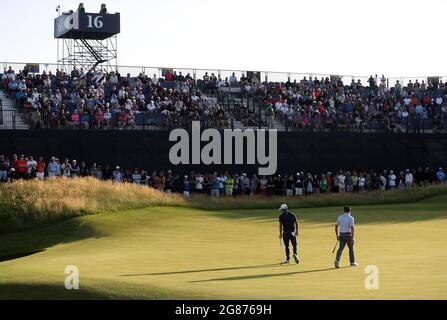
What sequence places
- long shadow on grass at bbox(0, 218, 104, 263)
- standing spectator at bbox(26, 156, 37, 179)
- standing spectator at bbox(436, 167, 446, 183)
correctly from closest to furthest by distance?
long shadow on grass at bbox(0, 218, 104, 263)
standing spectator at bbox(26, 156, 37, 179)
standing spectator at bbox(436, 167, 446, 183)

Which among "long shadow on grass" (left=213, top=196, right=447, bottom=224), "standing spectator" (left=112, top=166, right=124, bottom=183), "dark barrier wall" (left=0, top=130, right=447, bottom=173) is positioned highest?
"dark barrier wall" (left=0, top=130, right=447, bottom=173)

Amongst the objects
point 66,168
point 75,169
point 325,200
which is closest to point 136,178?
point 75,169

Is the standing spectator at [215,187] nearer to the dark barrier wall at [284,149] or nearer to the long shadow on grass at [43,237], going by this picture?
the dark barrier wall at [284,149]

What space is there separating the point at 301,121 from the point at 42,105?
15554mm

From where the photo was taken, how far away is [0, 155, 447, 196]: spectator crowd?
43719mm

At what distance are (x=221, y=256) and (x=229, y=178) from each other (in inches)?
810

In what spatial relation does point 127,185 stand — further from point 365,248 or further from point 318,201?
point 365,248

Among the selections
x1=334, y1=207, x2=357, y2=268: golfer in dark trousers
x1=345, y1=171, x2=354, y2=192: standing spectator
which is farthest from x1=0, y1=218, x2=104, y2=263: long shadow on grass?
x1=345, y1=171, x2=354, y2=192: standing spectator

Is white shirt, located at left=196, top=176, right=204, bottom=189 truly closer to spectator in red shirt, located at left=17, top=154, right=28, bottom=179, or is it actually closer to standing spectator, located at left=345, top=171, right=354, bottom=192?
standing spectator, located at left=345, top=171, right=354, bottom=192

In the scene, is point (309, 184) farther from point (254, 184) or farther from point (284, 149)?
point (284, 149)

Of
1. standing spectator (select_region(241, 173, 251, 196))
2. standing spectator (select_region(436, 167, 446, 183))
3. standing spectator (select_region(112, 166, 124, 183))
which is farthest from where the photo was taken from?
standing spectator (select_region(436, 167, 446, 183))

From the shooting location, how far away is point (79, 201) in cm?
3781

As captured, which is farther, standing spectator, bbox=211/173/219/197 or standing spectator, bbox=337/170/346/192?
standing spectator, bbox=337/170/346/192

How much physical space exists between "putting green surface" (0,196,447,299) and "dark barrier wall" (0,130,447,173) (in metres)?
9.49
